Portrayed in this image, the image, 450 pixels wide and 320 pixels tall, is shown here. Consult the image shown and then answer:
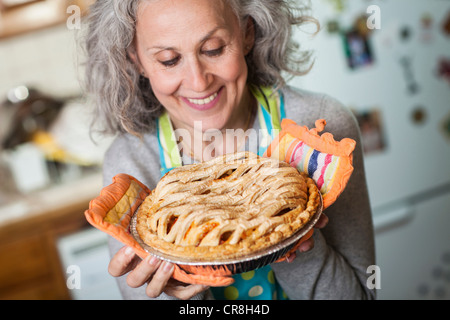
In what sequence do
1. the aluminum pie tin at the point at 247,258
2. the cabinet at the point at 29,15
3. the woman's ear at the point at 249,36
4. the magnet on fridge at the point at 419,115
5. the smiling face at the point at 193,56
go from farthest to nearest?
the cabinet at the point at 29,15
the magnet on fridge at the point at 419,115
the woman's ear at the point at 249,36
the smiling face at the point at 193,56
the aluminum pie tin at the point at 247,258

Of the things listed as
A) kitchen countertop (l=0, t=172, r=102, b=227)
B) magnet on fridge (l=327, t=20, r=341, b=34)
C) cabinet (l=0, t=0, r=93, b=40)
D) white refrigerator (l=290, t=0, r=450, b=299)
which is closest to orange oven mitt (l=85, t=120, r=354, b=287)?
white refrigerator (l=290, t=0, r=450, b=299)

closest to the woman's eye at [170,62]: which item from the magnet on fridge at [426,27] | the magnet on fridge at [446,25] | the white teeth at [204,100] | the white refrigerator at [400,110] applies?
the white teeth at [204,100]

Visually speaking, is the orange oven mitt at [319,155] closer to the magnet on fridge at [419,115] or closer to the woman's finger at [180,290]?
the woman's finger at [180,290]

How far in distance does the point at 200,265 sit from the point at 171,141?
548 mm

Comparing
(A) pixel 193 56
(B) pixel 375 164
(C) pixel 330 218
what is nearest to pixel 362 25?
(B) pixel 375 164

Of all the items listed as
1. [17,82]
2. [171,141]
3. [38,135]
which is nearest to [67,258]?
[38,135]

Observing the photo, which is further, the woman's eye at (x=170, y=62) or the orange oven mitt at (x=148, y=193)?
the woman's eye at (x=170, y=62)

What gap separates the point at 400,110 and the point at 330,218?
1328mm

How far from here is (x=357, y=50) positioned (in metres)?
2.22

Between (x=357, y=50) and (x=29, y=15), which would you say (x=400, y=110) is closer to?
(x=357, y=50)

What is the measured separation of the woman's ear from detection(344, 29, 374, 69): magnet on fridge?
42.4 inches

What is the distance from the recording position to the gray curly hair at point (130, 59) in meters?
1.14

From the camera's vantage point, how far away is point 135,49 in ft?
3.93
